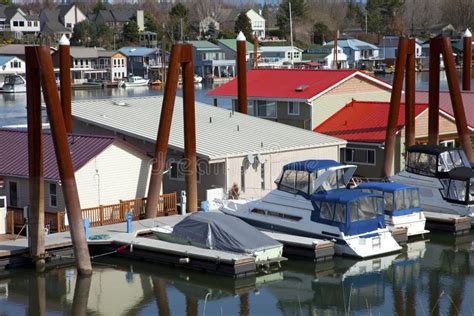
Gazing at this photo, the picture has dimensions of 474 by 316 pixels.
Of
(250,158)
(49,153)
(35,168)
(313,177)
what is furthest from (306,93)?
(35,168)

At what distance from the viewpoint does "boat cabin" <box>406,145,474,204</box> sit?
3672 cm

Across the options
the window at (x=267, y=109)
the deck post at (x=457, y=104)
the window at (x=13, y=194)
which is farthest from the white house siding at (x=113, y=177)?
the deck post at (x=457, y=104)

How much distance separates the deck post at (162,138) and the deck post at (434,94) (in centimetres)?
1396

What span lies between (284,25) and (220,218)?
6237 inches

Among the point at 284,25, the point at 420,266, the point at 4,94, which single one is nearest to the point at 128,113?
the point at 420,266

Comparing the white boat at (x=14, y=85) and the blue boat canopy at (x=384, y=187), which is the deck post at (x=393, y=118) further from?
the white boat at (x=14, y=85)

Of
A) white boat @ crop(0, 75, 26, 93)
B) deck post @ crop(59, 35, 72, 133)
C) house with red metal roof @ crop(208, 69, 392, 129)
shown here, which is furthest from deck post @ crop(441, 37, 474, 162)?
white boat @ crop(0, 75, 26, 93)

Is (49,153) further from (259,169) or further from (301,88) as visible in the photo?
(301,88)

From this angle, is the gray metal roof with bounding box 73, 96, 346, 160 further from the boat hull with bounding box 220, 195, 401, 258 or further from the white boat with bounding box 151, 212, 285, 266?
the white boat with bounding box 151, 212, 285, 266

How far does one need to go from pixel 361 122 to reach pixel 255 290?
20223 mm

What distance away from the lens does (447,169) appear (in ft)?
123

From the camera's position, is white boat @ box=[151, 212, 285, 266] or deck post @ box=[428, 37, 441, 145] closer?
white boat @ box=[151, 212, 285, 266]

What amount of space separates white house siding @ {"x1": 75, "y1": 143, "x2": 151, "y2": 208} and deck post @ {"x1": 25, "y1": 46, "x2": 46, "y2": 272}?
420 cm

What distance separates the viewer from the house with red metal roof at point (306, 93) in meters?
48.2
